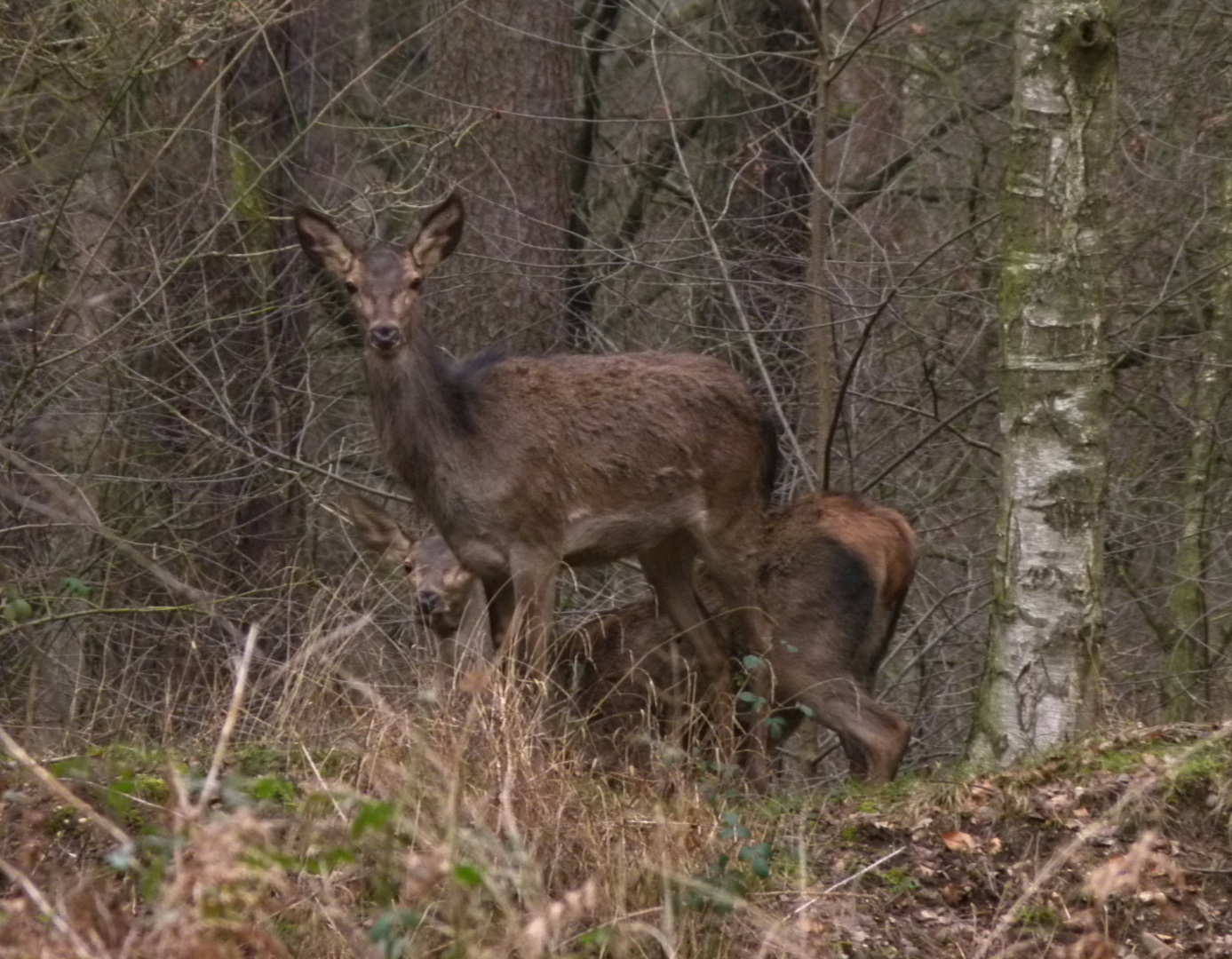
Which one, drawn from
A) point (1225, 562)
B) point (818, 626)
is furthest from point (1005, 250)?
point (1225, 562)

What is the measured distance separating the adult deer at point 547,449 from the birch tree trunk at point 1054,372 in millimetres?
1965

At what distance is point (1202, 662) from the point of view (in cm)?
1112

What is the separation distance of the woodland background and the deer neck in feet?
3.91

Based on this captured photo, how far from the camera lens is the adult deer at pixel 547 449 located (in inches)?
360

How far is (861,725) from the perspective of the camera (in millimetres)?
9078

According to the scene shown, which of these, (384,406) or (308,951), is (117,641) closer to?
(384,406)

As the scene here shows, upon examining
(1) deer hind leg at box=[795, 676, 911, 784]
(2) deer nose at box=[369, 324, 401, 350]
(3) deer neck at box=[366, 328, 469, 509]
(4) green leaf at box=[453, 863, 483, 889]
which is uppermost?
(2) deer nose at box=[369, 324, 401, 350]

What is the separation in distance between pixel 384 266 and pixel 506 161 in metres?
3.78

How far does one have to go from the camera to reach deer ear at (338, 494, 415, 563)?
10273mm

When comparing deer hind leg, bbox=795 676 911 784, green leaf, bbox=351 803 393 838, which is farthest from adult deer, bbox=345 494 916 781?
green leaf, bbox=351 803 393 838

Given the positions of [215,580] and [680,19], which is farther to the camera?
[680,19]

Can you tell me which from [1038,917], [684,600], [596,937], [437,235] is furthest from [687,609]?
[596,937]

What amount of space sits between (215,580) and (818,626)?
A: 4.62 m

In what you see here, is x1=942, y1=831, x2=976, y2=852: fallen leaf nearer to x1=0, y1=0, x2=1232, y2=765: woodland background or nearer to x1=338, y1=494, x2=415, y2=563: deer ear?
x1=0, y1=0, x2=1232, y2=765: woodland background
